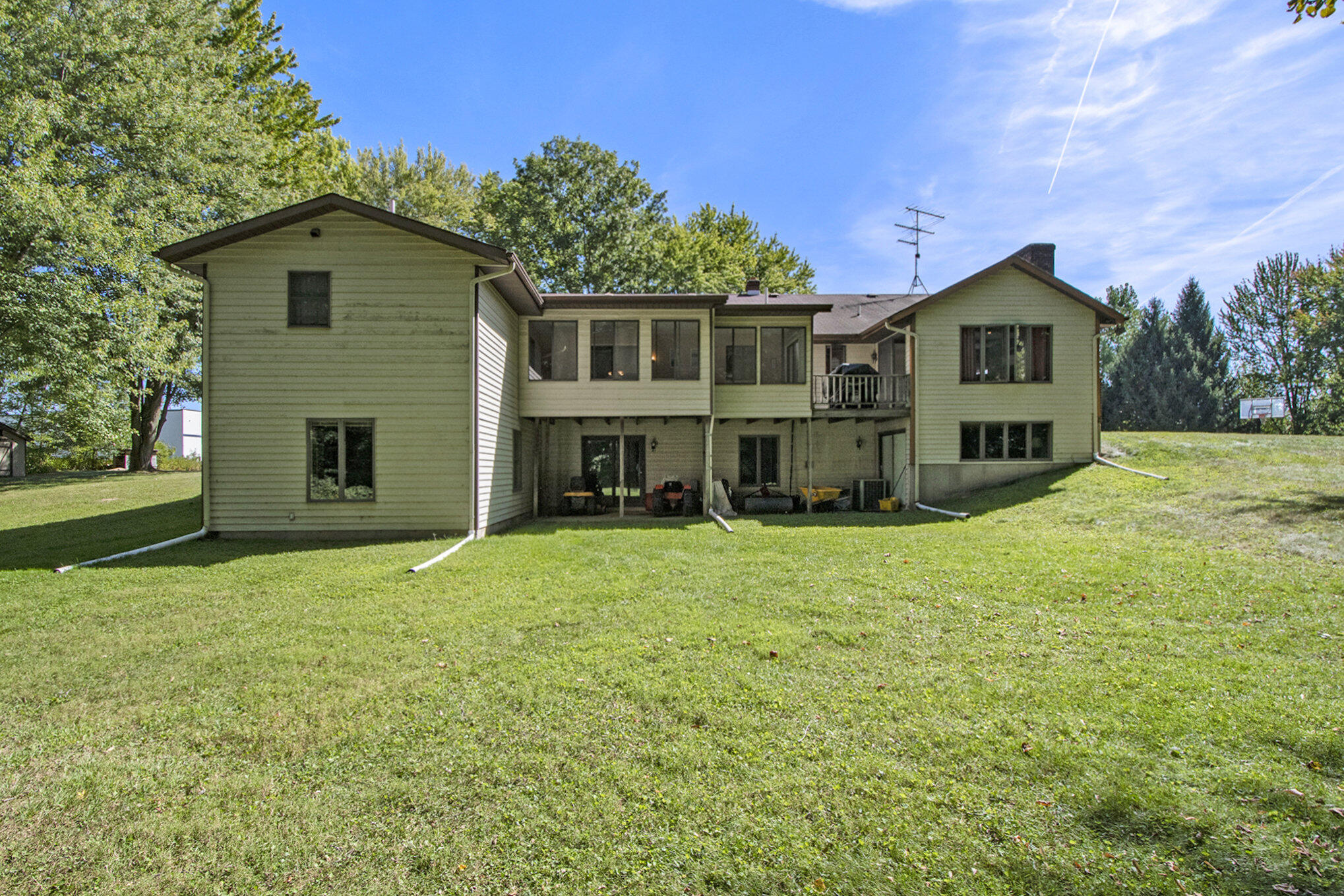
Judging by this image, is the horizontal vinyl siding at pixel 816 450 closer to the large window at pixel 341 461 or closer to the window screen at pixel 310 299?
the large window at pixel 341 461

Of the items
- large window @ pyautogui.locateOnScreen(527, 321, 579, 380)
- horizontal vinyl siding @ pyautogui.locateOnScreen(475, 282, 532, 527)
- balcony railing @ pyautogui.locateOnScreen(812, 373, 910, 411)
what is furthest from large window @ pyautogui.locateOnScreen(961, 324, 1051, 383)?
horizontal vinyl siding @ pyautogui.locateOnScreen(475, 282, 532, 527)

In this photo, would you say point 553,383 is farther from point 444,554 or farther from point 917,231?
point 917,231

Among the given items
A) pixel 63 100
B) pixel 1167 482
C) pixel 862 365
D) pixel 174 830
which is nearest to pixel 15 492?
pixel 63 100

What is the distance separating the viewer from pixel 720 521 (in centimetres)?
1335

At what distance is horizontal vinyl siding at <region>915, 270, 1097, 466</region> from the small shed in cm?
3380

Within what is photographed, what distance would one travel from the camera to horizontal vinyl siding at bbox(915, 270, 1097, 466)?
16062 millimetres

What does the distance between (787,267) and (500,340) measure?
1139 inches

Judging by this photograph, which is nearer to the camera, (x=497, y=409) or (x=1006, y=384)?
(x=497, y=409)

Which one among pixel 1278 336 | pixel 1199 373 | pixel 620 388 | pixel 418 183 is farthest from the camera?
pixel 1278 336

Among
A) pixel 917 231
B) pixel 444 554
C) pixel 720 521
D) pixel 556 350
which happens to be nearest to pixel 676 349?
pixel 556 350

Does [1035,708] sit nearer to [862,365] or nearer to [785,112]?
[862,365]

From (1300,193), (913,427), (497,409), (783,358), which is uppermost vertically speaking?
(1300,193)

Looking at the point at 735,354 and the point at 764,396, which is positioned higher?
the point at 735,354

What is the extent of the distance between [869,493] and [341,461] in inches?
508
